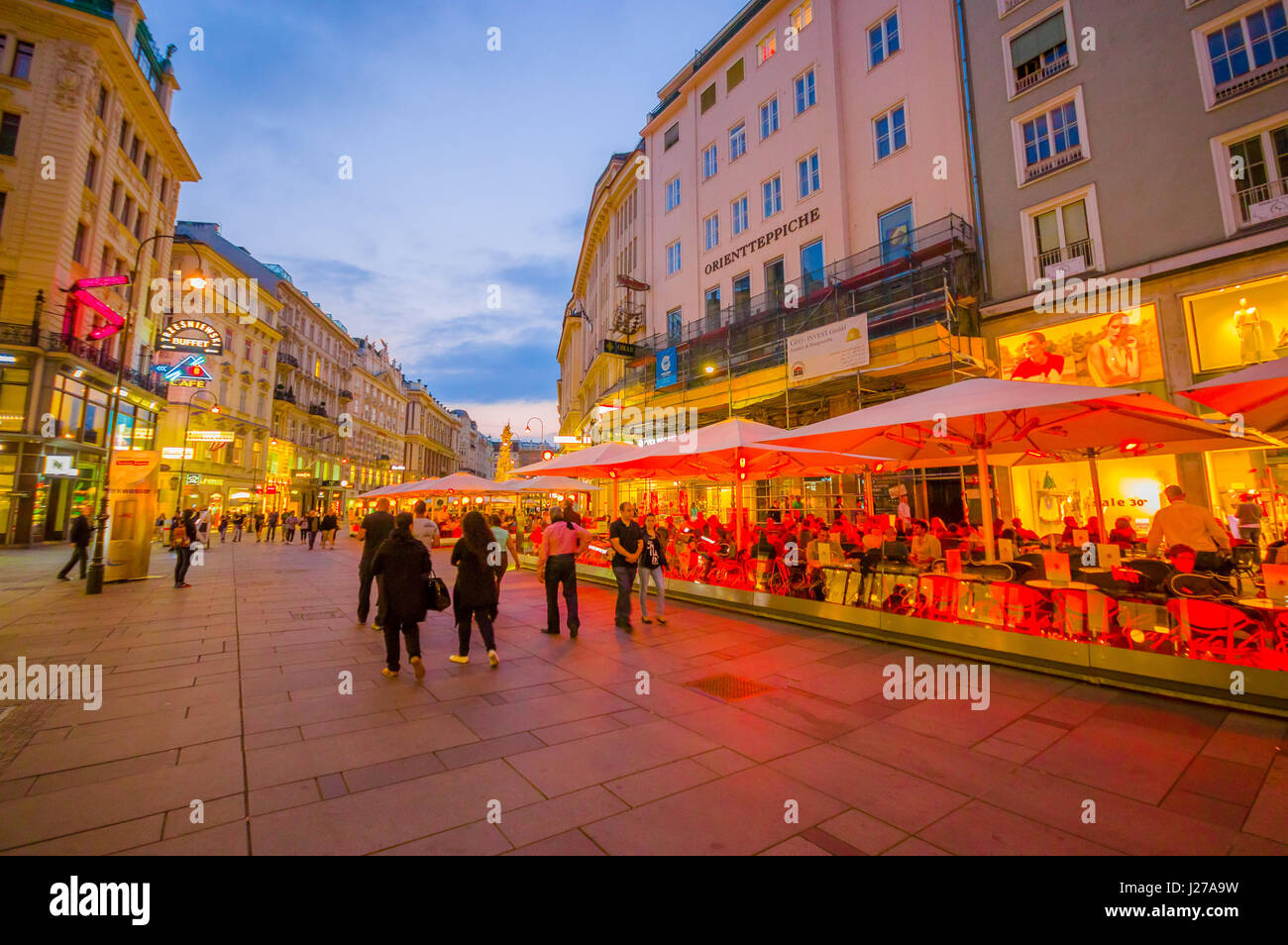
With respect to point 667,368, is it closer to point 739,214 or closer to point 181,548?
point 739,214

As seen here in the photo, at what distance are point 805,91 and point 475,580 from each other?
2360 cm

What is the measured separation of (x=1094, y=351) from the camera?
14.4 metres

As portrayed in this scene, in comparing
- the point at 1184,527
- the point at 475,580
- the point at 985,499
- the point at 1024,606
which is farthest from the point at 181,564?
the point at 1184,527

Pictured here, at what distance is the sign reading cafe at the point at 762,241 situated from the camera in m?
20.6

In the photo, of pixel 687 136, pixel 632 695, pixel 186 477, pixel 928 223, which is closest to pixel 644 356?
pixel 687 136

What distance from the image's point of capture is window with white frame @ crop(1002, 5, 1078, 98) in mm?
15562

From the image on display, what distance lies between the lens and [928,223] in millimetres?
16641

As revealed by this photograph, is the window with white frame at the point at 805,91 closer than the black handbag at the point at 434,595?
No

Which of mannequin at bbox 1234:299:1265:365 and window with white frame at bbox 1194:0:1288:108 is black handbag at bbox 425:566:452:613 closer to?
mannequin at bbox 1234:299:1265:365

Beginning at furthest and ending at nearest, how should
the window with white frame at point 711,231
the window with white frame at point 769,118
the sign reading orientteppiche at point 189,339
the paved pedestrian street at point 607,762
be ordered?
the window with white frame at point 711,231, the window with white frame at point 769,118, the sign reading orientteppiche at point 189,339, the paved pedestrian street at point 607,762

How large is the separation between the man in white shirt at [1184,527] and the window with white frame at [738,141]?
2217cm

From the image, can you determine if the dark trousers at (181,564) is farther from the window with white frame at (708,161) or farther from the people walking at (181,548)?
the window with white frame at (708,161)

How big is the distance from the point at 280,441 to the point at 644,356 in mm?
37824

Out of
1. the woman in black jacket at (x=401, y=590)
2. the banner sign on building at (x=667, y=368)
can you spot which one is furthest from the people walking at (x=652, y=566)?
the banner sign on building at (x=667, y=368)
